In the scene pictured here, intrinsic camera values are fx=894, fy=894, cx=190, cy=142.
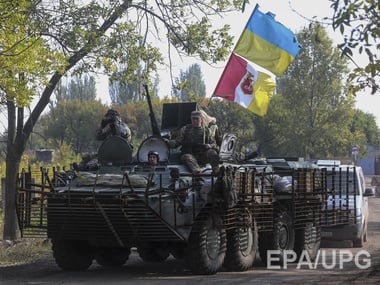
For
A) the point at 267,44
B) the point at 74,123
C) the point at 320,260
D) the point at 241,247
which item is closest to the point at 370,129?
the point at 74,123

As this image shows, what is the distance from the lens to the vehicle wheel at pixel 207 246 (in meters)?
12.5

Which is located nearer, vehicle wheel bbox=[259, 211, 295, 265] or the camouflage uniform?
the camouflage uniform

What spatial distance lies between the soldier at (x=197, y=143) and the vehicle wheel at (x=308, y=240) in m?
2.52

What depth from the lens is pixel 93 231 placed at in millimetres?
Result: 12680

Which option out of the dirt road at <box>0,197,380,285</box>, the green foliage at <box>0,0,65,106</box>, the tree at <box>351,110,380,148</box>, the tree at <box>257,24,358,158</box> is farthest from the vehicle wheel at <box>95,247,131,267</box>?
the tree at <box>351,110,380,148</box>

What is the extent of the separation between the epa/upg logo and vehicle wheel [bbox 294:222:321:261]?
86mm

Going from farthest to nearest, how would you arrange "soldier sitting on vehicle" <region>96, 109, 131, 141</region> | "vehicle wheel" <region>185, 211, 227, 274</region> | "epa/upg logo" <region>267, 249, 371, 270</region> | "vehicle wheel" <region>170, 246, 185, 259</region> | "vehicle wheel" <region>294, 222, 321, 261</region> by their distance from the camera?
"vehicle wheel" <region>294, 222, 321, 261</region>, "soldier sitting on vehicle" <region>96, 109, 131, 141</region>, "epa/upg logo" <region>267, 249, 371, 270</region>, "vehicle wheel" <region>170, 246, 185, 259</region>, "vehicle wheel" <region>185, 211, 227, 274</region>

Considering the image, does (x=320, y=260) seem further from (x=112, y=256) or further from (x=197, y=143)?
(x=112, y=256)

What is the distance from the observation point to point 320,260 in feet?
52.4

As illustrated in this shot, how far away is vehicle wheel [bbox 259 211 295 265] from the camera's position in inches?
581

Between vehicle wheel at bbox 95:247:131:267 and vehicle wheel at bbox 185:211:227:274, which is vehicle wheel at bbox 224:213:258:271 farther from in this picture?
vehicle wheel at bbox 95:247:131:267

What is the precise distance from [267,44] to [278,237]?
18.6 ft

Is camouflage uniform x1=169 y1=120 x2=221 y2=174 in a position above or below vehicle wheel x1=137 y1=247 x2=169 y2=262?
above

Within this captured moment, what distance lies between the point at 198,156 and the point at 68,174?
207 centimetres
